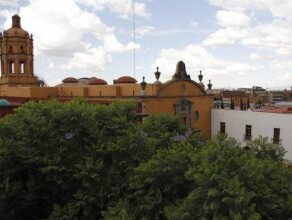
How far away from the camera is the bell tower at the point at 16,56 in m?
34.8

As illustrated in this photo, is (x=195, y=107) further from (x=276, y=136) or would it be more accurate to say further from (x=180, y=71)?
(x=276, y=136)

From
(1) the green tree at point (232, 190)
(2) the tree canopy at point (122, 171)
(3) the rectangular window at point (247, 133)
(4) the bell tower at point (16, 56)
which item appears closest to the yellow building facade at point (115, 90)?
(4) the bell tower at point (16, 56)

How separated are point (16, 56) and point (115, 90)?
38.9 ft

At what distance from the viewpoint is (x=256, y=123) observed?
28.1m

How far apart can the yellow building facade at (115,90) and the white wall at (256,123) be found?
1.09 metres

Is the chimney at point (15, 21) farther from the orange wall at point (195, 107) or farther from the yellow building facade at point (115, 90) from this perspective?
the orange wall at point (195, 107)

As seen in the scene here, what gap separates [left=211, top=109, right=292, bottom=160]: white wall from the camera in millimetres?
25750

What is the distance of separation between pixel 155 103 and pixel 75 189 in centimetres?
1837

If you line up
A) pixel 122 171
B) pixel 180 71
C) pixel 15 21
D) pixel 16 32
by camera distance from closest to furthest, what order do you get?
1. pixel 122 171
2. pixel 180 71
3. pixel 16 32
4. pixel 15 21

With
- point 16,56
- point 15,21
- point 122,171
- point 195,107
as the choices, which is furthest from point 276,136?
point 15,21

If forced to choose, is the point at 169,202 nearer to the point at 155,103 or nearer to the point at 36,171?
the point at 36,171

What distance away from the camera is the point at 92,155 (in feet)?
29.5

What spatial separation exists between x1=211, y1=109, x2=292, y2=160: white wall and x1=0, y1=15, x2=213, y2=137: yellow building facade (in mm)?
1092

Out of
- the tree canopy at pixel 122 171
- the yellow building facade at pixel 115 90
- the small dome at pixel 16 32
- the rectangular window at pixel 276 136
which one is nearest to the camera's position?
the tree canopy at pixel 122 171
